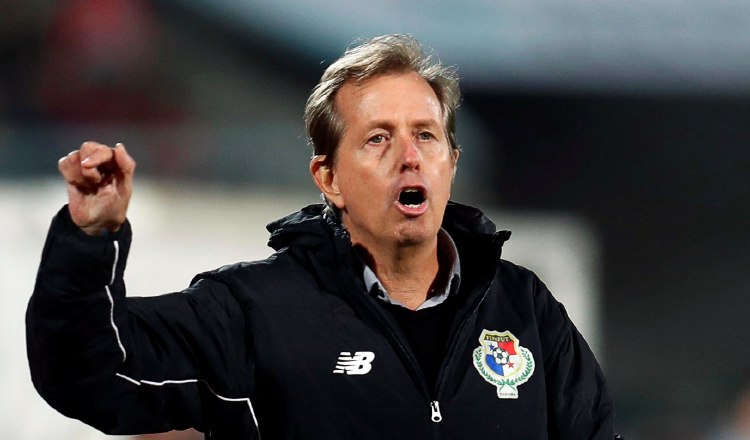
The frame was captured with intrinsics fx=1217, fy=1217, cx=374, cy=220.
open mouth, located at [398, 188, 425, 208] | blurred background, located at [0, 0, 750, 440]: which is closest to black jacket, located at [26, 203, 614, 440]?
open mouth, located at [398, 188, 425, 208]

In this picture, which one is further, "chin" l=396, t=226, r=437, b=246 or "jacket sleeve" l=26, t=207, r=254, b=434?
"chin" l=396, t=226, r=437, b=246

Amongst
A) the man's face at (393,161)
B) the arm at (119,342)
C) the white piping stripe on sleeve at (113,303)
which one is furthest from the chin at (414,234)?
the white piping stripe on sleeve at (113,303)

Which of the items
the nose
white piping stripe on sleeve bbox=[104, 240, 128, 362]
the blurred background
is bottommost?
white piping stripe on sleeve bbox=[104, 240, 128, 362]

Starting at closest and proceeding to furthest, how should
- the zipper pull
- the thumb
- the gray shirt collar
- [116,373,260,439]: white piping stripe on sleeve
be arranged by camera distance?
the thumb < [116,373,260,439]: white piping stripe on sleeve < the zipper pull < the gray shirt collar

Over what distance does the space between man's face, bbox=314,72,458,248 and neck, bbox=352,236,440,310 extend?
0.06 ft

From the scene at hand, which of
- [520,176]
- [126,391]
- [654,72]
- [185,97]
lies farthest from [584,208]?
[126,391]

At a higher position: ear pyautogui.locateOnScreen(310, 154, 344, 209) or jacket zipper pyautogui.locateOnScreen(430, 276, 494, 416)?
ear pyautogui.locateOnScreen(310, 154, 344, 209)

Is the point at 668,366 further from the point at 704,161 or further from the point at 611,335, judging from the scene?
the point at 704,161

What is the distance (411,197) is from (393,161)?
8 centimetres

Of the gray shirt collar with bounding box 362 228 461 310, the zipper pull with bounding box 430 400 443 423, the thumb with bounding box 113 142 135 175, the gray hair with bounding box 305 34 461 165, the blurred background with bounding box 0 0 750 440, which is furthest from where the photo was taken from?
the blurred background with bounding box 0 0 750 440

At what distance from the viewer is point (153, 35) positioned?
489 centimetres

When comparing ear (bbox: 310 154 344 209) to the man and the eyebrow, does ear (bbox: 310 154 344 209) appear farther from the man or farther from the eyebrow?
the eyebrow

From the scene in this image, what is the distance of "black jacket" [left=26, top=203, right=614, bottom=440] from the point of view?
5.53ft

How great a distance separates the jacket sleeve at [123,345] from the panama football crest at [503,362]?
392 mm
